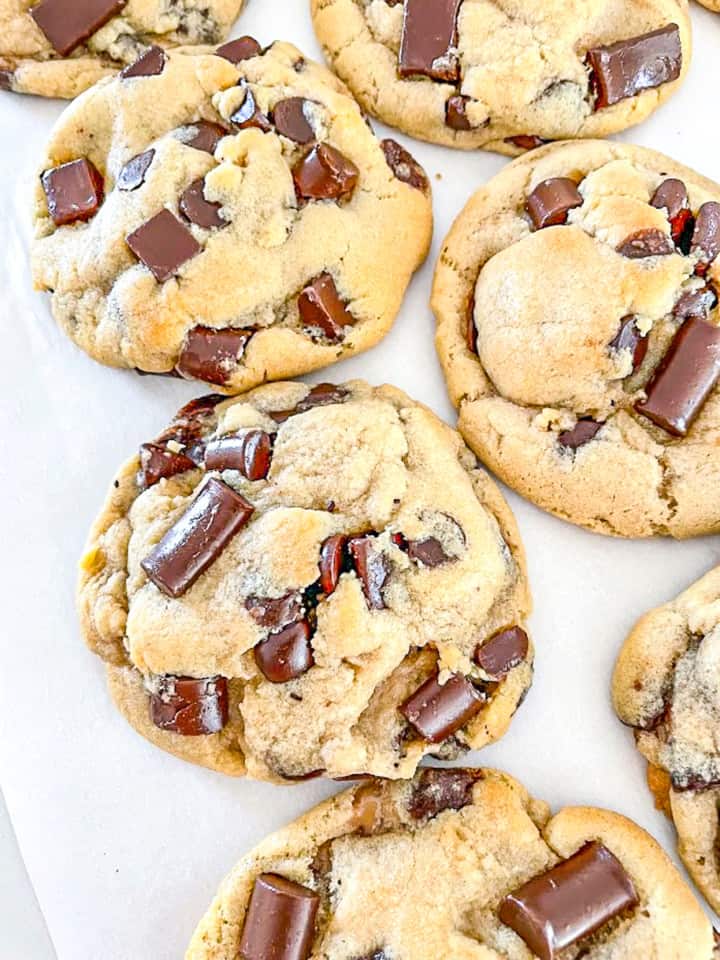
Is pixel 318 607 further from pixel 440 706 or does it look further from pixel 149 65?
pixel 149 65

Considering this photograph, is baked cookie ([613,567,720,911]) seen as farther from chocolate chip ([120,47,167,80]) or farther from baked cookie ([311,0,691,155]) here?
chocolate chip ([120,47,167,80])

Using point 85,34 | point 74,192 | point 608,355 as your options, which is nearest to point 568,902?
point 608,355

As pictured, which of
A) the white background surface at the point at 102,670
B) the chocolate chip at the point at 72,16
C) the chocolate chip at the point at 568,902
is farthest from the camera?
the chocolate chip at the point at 72,16

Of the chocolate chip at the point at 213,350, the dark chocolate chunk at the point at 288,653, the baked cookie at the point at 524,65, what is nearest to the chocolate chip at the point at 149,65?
the baked cookie at the point at 524,65

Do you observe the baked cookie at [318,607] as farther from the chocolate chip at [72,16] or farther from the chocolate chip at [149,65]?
the chocolate chip at [72,16]

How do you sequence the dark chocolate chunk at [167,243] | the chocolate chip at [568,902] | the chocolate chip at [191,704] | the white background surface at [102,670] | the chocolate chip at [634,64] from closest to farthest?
1. the chocolate chip at [568,902]
2. the chocolate chip at [191,704]
3. the white background surface at [102,670]
4. the dark chocolate chunk at [167,243]
5. the chocolate chip at [634,64]

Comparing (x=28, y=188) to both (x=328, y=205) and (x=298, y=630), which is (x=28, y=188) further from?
(x=298, y=630)
